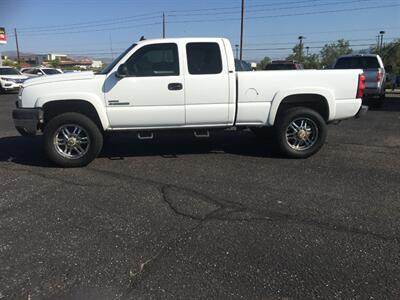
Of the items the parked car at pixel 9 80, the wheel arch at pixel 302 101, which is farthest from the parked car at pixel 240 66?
the parked car at pixel 9 80

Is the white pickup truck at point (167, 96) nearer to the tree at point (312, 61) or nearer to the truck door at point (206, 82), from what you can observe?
the truck door at point (206, 82)

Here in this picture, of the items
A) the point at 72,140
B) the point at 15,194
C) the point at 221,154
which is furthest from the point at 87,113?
the point at 221,154

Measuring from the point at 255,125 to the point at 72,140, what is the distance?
2882 mm

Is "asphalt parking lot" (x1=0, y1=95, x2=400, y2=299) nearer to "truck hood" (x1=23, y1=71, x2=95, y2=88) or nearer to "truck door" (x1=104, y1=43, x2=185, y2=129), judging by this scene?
"truck door" (x1=104, y1=43, x2=185, y2=129)

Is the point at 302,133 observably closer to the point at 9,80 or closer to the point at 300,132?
the point at 300,132

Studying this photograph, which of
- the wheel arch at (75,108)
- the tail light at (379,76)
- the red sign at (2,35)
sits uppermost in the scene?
the red sign at (2,35)


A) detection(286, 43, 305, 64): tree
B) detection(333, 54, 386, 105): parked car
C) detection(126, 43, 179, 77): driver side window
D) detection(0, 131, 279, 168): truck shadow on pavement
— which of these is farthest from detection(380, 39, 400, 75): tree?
detection(126, 43, 179, 77): driver side window

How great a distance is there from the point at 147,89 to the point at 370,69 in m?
9.97

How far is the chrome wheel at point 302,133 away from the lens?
6.43 metres

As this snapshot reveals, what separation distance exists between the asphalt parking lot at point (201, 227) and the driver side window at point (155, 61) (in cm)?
143

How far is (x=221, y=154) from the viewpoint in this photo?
685 centimetres

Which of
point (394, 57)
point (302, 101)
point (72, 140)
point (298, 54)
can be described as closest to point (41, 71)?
point (72, 140)

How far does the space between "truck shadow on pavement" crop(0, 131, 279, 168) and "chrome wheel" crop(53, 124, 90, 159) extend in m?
0.34

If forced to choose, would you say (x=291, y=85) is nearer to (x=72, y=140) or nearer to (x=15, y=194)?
(x=72, y=140)
